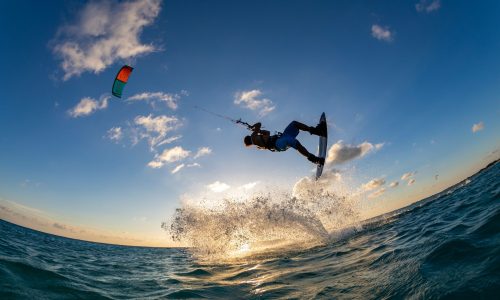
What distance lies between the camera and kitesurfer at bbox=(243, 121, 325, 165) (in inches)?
435

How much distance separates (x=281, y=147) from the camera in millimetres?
11039

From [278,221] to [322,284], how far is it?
12526 millimetres

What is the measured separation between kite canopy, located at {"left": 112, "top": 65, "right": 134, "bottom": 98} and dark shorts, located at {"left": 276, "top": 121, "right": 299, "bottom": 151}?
11.5 metres

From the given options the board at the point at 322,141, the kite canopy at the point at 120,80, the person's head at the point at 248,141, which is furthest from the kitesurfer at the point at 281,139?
the kite canopy at the point at 120,80

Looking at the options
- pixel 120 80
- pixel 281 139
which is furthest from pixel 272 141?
pixel 120 80

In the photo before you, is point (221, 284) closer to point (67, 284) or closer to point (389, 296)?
point (67, 284)

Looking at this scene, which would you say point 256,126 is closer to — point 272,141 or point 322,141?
point 272,141

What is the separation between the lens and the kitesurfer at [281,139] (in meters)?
11.1

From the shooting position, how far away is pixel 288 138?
1104 cm

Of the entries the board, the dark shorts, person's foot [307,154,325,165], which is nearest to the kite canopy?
the dark shorts

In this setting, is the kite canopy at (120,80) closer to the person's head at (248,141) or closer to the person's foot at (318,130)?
the person's head at (248,141)

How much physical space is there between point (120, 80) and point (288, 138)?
12.2 metres

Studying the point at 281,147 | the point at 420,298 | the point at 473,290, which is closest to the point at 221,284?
the point at 281,147

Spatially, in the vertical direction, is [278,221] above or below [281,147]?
below
